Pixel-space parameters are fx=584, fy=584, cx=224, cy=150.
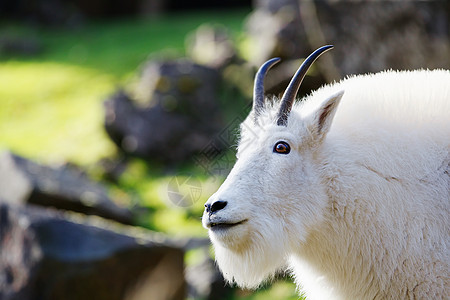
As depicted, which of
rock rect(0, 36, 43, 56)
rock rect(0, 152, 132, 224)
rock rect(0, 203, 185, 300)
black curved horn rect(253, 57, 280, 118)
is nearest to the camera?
black curved horn rect(253, 57, 280, 118)

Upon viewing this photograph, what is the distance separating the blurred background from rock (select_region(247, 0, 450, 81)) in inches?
0.6

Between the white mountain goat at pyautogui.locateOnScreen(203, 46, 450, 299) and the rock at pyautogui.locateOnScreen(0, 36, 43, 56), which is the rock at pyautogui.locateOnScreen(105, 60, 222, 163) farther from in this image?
the rock at pyautogui.locateOnScreen(0, 36, 43, 56)

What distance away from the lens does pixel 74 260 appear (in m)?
5.30

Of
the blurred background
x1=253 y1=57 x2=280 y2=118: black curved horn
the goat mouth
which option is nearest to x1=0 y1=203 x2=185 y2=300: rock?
the blurred background

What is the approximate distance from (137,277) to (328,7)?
15.2 feet

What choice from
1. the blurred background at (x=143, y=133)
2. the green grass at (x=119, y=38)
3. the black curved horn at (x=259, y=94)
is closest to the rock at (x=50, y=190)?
the blurred background at (x=143, y=133)

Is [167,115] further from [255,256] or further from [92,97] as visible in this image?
[255,256]

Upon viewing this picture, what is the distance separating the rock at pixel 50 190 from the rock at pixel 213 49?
11.6ft

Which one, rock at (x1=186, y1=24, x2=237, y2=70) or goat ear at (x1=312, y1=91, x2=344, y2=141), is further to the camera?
rock at (x1=186, y1=24, x2=237, y2=70)

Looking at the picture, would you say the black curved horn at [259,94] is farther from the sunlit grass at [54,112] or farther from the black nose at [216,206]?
the sunlit grass at [54,112]

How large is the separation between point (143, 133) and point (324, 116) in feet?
21.8

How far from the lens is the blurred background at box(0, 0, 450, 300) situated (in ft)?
18.0

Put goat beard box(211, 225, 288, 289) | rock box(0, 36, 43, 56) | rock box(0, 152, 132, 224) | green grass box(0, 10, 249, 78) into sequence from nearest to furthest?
1. goat beard box(211, 225, 288, 289)
2. rock box(0, 152, 132, 224)
3. green grass box(0, 10, 249, 78)
4. rock box(0, 36, 43, 56)

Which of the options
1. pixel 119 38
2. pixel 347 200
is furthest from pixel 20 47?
pixel 347 200
